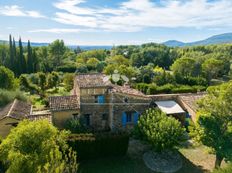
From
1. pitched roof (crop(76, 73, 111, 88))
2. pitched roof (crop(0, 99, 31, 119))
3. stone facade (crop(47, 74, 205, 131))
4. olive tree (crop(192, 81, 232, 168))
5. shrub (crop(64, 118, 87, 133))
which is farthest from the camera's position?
pitched roof (crop(76, 73, 111, 88))

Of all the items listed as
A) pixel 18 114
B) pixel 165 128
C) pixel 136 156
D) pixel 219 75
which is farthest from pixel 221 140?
pixel 219 75

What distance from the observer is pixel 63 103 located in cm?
2938

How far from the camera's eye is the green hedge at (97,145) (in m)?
23.2

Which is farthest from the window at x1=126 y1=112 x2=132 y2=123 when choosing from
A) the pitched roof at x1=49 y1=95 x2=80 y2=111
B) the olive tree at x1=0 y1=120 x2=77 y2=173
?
the olive tree at x1=0 y1=120 x2=77 y2=173

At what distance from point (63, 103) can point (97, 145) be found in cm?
843

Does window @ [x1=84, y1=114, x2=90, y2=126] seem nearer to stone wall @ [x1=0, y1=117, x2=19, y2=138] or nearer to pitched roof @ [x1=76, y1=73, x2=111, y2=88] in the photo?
pitched roof @ [x1=76, y1=73, x2=111, y2=88]

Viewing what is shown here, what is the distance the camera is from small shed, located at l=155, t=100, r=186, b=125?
33225 millimetres

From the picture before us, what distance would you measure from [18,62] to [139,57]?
56013 mm

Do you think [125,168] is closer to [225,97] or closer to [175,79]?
[225,97]

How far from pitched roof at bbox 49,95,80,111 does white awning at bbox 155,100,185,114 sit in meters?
12.9

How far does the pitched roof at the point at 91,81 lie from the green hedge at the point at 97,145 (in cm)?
732

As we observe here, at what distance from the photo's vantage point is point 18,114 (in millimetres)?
29844

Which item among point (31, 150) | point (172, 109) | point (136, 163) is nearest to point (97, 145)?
point (136, 163)

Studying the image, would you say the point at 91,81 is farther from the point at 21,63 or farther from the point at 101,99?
the point at 21,63
